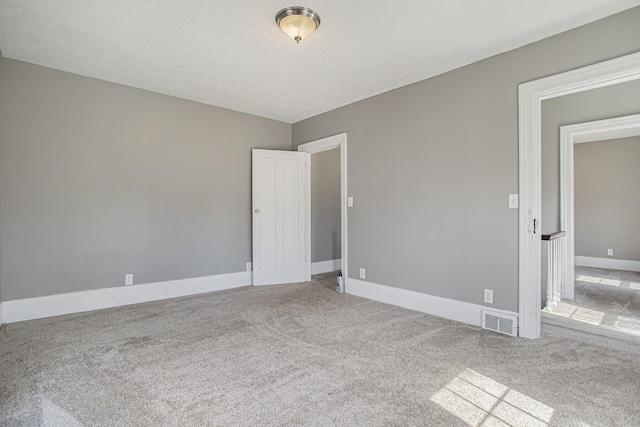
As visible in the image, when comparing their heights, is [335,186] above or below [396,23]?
below

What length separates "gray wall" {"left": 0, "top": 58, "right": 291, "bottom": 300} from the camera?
9.78 ft

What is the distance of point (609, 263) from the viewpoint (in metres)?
5.96

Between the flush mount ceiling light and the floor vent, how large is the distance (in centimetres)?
282

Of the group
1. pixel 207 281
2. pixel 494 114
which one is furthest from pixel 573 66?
pixel 207 281

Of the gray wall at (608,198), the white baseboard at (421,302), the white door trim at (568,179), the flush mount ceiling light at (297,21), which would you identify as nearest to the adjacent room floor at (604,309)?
the white door trim at (568,179)

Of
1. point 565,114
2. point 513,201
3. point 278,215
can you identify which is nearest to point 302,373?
point 513,201

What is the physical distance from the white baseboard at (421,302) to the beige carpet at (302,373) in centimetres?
13

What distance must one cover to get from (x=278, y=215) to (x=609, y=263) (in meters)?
6.41

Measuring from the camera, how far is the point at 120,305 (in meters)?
3.46

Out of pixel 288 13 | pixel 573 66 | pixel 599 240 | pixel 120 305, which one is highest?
pixel 288 13

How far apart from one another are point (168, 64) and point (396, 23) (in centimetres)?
215

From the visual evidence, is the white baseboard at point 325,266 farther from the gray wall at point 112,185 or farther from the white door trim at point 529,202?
the white door trim at point 529,202

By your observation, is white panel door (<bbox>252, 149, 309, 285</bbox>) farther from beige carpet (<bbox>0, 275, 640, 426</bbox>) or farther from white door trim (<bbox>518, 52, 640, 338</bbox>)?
white door trim (<bbox>518, 52, 640, 338</bbox>)

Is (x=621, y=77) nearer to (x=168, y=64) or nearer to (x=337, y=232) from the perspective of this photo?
(x=168, y=64)
